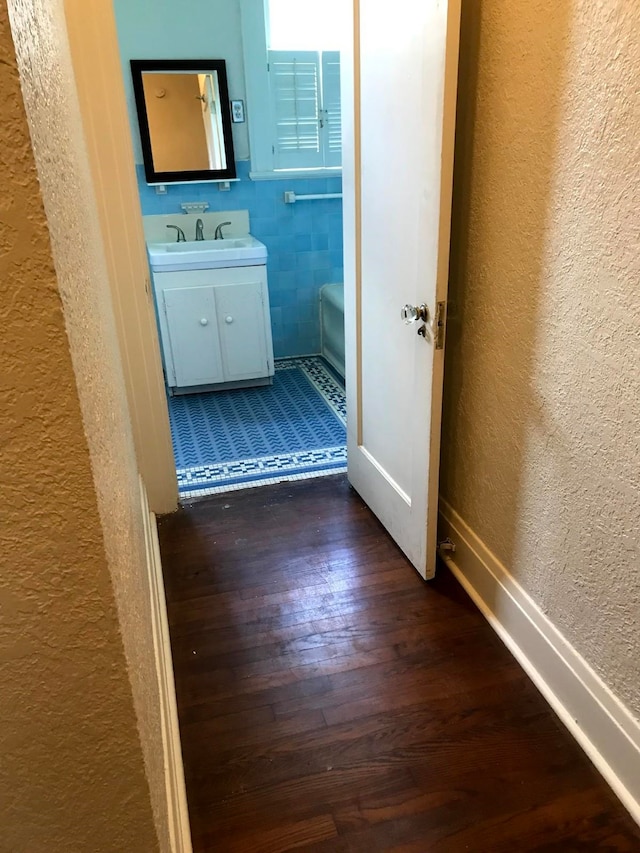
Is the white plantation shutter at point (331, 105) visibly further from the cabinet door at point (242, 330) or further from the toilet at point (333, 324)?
the cabinet door at point (242, 330)

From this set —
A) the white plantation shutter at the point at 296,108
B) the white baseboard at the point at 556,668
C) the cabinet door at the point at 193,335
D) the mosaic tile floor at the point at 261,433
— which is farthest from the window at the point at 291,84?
the white baseboard at the point at 556,668

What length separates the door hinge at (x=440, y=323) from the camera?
5.42 feet

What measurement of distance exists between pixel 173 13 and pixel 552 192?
2.76 m

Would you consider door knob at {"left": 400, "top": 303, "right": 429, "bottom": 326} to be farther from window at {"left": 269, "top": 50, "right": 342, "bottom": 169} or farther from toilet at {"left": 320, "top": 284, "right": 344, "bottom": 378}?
window at {"left": 269, "top": 50, "right": 342, "bottom": 169}

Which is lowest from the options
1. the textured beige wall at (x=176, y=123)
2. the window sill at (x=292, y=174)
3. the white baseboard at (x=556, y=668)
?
the white baseboard at (x=556, y=668)

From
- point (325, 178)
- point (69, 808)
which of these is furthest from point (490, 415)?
point (325, 178)

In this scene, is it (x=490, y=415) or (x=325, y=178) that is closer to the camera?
(x=490, y=415)

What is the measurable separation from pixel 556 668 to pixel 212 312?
2.54 m

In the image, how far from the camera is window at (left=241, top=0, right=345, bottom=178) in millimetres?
3377

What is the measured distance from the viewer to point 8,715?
0.76 m

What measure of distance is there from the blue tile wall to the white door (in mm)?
1675

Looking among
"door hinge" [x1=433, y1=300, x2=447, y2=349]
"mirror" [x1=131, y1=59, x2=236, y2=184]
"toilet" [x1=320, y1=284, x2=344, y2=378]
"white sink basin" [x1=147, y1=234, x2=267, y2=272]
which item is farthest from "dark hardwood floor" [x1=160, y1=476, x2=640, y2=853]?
"mirror" [x1=131, y1=59, x2=236, y2=184]

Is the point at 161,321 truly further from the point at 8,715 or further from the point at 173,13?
the point at 8,715

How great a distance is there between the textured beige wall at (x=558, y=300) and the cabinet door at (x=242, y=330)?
184 centimetres
